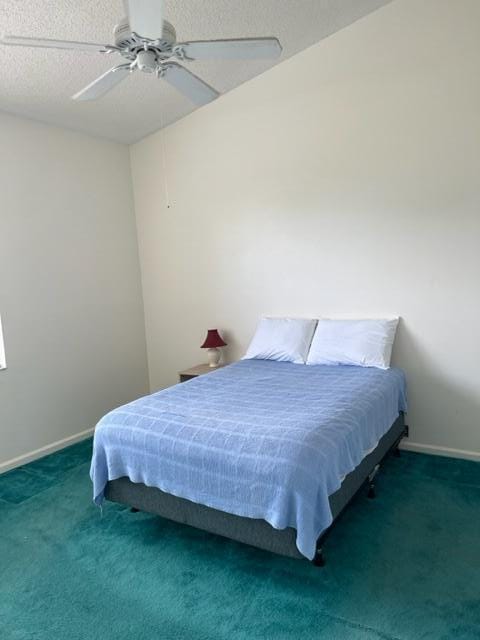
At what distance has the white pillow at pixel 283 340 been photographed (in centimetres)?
357

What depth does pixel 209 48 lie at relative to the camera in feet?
6.73

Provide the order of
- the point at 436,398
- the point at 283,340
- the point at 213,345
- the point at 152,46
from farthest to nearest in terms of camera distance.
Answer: the point at 213,345, the point at 283,340, the point at 436,398, the point at 152,46

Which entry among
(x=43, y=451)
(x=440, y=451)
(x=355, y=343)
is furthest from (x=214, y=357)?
(x=440, y=451)

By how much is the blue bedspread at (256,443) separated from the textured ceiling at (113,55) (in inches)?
87.4

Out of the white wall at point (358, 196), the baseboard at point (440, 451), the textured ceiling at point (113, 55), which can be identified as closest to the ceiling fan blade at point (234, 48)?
the textured ceiling at point (113, 55)

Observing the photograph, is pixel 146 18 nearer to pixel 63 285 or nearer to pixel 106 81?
pixel 106 81

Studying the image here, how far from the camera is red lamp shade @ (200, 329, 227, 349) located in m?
4.08

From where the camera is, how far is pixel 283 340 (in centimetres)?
363

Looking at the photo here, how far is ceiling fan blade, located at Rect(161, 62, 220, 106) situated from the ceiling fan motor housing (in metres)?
0.17

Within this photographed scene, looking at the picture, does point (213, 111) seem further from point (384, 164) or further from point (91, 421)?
point (91, 421)

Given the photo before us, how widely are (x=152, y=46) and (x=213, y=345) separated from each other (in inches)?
100

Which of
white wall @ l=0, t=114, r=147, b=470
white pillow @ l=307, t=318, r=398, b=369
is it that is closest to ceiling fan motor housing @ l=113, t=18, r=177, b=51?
white wall @ l=0, t=114, r=147, b=470

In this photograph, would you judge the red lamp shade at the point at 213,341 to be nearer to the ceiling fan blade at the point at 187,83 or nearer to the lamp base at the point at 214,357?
the lamp base at the point at 214,357

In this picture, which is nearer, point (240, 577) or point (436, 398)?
point (240, 577)
